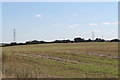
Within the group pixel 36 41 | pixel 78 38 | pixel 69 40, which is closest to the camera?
pixel 36 41

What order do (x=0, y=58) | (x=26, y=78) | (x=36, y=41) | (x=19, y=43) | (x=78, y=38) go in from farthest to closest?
(x=78, y=38)
(x=36, y=41)
(x=19, y=43)
(x=0, y=58)
(x=26, y=78)

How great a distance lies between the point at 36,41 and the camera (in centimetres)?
10712

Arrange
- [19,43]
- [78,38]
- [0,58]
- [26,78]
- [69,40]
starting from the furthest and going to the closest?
1. [78,38]
2. [69,40]
3. [19,43]
4. [0,58]
5. [26,78]

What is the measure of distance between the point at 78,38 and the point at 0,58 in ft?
370

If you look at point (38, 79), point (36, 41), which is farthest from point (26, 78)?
point (36, 41)

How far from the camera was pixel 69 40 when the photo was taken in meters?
117

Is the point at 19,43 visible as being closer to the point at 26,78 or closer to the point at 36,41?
the point at 36,41

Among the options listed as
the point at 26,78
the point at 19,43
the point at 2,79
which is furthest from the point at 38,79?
the point at 19,43

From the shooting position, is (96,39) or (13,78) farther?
(96,39)

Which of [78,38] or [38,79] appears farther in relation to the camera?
[78,38]

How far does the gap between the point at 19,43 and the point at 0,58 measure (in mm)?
75986

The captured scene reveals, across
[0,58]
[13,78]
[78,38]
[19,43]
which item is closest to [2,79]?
[13,78]

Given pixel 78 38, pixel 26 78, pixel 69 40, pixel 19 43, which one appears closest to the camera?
pixel 26 78

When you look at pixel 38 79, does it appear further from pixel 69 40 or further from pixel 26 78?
pixel 69 40
